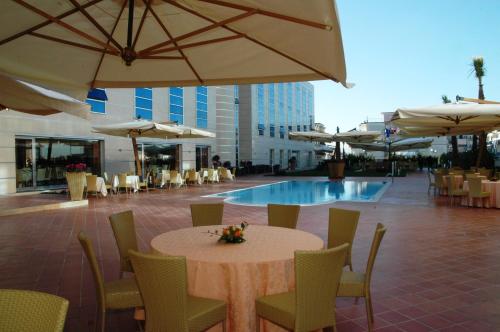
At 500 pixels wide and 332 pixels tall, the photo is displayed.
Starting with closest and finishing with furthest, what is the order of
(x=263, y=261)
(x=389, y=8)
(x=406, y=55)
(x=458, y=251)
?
(x=263, y=261)
(x=458, y=251)
(x=389, y=8)
(x=406, y=55)

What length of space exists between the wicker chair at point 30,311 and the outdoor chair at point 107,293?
118 cm

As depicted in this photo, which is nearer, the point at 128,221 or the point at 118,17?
the point at 118,17

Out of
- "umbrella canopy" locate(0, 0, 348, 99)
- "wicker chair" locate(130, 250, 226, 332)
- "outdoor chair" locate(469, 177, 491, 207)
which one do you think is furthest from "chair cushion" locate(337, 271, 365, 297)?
"outdoor chair" locate(469, 177, 491, 207)

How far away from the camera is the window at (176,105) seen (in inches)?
843

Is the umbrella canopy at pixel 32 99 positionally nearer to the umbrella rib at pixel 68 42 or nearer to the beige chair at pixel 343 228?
the umbrella rib at pixel 68 42

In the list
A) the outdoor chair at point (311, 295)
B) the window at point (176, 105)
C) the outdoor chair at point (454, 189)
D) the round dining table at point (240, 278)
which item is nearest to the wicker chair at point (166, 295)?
the round dining table at point (240, 278)

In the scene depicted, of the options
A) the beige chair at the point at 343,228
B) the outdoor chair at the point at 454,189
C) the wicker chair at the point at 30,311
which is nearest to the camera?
the wicker chair at the point at 30,311

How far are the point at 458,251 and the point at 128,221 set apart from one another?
4.33m

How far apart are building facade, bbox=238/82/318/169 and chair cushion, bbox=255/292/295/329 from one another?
2793 centimetres

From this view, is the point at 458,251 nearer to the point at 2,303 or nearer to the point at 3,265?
the point at 2,303

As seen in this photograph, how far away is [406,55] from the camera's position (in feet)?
67.9

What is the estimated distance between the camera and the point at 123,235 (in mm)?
3795

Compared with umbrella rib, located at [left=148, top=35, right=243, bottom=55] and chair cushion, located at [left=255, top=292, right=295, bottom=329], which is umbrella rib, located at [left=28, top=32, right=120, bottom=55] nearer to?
umbrella rib, located at [left=148, top=35, right=243, bottom=55]

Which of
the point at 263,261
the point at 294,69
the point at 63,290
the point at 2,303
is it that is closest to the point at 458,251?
the point at 294,69
